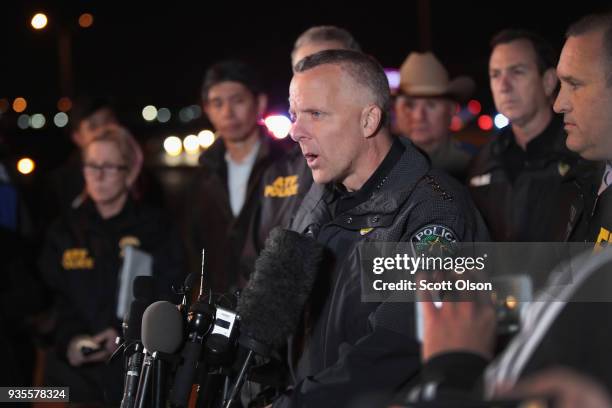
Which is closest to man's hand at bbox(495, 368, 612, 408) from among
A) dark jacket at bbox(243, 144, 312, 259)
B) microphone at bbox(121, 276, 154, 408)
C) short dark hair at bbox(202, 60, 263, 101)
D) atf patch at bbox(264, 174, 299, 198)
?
microphone at bbox(121, 276, 154, 408)

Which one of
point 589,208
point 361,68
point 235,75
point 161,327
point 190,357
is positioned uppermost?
point 235,75

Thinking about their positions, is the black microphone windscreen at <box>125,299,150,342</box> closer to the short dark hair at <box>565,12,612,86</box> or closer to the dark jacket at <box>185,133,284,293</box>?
the short dark hair at <box>565,12,612,86</box>

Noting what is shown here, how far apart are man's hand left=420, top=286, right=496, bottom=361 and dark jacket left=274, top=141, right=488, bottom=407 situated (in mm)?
774

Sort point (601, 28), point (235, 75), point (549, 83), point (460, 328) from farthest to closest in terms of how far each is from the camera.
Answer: point (235, 75) < point (549, 83) < point (601, 28) < point (460, 328)

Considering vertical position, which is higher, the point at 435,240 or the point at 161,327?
the point at 435,240

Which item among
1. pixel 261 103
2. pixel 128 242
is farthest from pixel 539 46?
pixel 128 242

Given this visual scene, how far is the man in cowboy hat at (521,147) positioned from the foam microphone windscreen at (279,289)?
1.99 metres

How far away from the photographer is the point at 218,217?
6055 mm

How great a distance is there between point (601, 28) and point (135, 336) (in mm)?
2106

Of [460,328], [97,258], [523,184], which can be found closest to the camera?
[460,328]

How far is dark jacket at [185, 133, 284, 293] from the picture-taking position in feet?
18.5

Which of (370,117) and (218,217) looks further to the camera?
(218,217)

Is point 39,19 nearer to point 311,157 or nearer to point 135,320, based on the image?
point 311,157

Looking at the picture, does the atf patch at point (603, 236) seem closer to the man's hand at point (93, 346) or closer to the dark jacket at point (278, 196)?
the dark jacket at point (278, 196)
